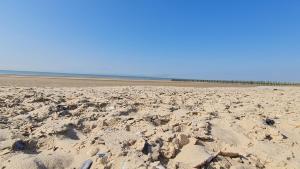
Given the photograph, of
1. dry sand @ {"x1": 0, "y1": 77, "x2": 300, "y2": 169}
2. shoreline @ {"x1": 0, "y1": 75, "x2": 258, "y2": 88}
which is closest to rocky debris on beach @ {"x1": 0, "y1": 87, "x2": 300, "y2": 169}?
dry sand @ {"x1": 0, "y1": 77, "x2": 300, "y2": 169}

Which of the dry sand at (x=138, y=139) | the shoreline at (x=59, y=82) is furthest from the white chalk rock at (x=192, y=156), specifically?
the shoreline at (x=59, y=82)

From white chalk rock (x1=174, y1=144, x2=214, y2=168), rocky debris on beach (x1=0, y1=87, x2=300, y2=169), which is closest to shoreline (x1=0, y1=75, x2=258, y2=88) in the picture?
rocky debris on beach (x1=0, y1=87, x2=300, y2=169)

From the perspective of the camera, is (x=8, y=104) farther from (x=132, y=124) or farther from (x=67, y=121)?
(x=132, y=124)

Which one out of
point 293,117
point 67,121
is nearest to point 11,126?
point 67,121

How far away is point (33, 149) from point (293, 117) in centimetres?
531

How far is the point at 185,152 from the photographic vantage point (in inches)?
128

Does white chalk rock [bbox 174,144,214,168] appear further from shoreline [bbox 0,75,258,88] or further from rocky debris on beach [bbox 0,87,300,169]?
shoreline [bbox 0,75,258,88]

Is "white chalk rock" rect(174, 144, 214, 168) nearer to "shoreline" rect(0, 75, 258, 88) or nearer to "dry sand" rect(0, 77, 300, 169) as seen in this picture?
"dry sand" rect(0, 77, 300, 169)

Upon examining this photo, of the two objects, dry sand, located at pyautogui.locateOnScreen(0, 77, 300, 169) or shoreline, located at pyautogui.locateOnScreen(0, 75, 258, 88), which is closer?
dry sand, located at pyautogui.locateOnScreen(0, 77, 300, 169)

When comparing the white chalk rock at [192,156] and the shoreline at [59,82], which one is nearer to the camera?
the white chalk rock at [192,156]

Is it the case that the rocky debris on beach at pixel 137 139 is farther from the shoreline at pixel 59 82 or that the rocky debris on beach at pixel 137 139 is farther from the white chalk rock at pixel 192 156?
the shoreline at pixel 59 82

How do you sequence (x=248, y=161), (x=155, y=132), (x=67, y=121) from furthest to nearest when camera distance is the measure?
(x=67, y=121), (x=155, y=132), (x=248, y=161)

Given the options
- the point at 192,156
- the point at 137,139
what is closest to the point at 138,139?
the point at 137,139

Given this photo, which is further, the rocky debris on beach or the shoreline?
the shoreline
